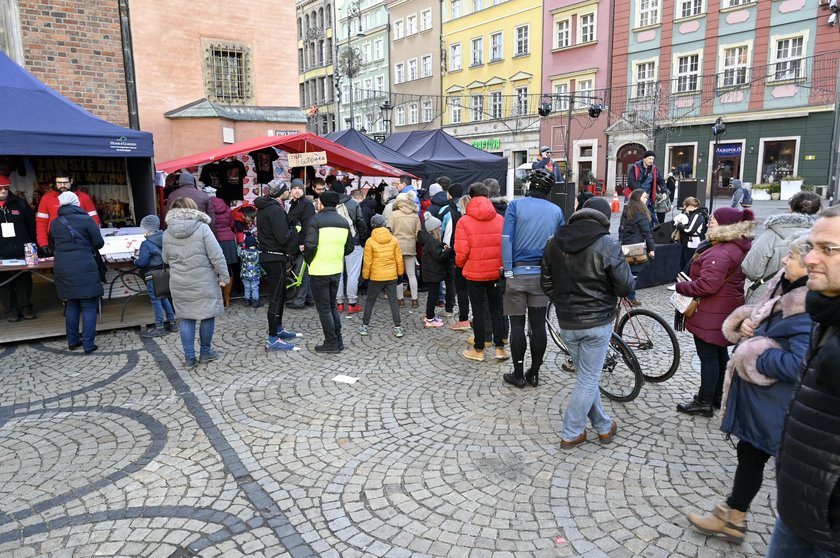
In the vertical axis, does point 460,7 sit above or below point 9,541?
above

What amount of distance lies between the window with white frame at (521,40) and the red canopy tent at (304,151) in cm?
2892

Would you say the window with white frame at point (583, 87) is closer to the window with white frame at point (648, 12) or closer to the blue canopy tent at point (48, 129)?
the window with white frame at point (648, 12)

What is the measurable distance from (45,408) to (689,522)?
5.18 metres

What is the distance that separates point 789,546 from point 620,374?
3.26 m

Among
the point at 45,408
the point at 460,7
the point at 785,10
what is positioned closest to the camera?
the point at 45,408

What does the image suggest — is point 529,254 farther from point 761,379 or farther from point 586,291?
point 761,379

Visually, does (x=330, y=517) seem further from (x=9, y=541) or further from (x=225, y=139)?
(x=225, y=139)

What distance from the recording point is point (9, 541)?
3156 millimetres

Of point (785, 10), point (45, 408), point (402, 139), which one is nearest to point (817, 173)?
point (785, 10)

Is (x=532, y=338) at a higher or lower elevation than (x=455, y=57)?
lower

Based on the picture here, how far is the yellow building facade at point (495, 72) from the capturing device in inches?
1407

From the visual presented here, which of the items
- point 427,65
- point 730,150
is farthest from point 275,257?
point 427,65

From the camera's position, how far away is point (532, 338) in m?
5.12

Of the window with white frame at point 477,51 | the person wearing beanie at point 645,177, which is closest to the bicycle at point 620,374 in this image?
the person wearing beanie at point 645,177
